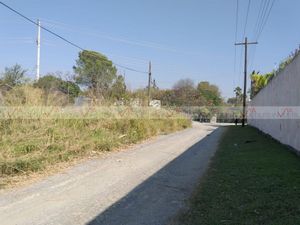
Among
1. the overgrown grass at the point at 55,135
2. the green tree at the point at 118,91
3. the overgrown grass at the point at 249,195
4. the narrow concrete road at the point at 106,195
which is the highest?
the green tree at the point at 118,91

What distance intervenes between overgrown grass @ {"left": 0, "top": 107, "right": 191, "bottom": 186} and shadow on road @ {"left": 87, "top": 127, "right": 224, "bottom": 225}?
3.13 m

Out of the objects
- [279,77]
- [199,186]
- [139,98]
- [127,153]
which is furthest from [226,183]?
[139,98]

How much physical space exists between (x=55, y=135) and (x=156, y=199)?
6074 millimetres

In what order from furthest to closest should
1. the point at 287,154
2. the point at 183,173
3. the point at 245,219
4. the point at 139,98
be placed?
the point at 139,98 → the point at 287,154 → the point at 183,173 → the point at 245,219

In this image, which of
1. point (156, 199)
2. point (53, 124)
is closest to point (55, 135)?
point (53, 124)

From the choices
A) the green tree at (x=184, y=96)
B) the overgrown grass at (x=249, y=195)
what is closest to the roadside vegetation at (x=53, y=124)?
the overgrown grass at (x=249, y=195)

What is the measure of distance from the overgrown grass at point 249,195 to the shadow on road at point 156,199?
289 mm

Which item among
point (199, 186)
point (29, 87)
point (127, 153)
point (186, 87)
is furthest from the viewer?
point (186, 87)

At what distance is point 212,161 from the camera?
1246 centimetres

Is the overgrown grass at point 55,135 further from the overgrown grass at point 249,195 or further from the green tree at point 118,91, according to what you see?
the overgrown grass at point 249,195

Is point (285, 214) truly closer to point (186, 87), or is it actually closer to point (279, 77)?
point (279, 77)

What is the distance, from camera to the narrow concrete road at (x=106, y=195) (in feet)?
19.8

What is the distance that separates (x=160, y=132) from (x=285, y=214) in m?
21.8

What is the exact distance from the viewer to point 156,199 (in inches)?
288
